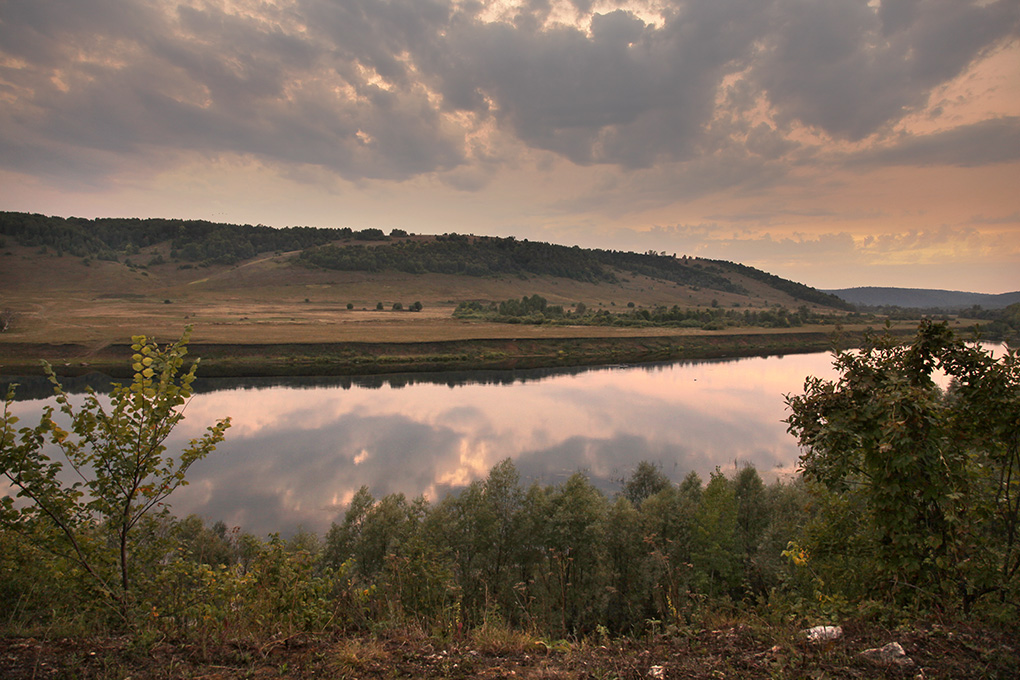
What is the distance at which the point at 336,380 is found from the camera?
4509 cm

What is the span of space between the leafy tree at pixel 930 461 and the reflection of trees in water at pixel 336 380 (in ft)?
134

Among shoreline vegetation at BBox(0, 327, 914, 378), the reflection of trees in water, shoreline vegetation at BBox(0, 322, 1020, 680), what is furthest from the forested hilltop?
shoreline vegetation at BBox(0, 322, 1020, 680)

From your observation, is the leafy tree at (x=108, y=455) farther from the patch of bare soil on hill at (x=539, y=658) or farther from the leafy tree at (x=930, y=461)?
the leafy tree at (x=930, y=461)

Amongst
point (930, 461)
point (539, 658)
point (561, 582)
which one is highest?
point (930, 461)

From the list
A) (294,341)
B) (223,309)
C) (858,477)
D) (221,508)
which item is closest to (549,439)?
(221,508)

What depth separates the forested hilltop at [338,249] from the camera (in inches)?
5300

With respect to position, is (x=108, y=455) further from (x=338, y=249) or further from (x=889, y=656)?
(x=338, y=249)

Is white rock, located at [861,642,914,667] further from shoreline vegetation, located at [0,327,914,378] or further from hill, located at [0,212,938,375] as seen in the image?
hill, located at [0,212,938,375]

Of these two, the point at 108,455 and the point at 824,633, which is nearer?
the point at 108,455

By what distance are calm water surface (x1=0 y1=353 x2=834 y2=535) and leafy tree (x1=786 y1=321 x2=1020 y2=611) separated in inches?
689

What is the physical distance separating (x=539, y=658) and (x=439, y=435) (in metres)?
25.9

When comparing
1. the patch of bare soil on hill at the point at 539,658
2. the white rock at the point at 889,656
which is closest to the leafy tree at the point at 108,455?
the patch of bare soil on hill at the point at 539,658

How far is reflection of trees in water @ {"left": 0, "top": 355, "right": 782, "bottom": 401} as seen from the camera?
1452 inches

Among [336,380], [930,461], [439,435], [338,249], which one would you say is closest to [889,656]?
[930,461]
